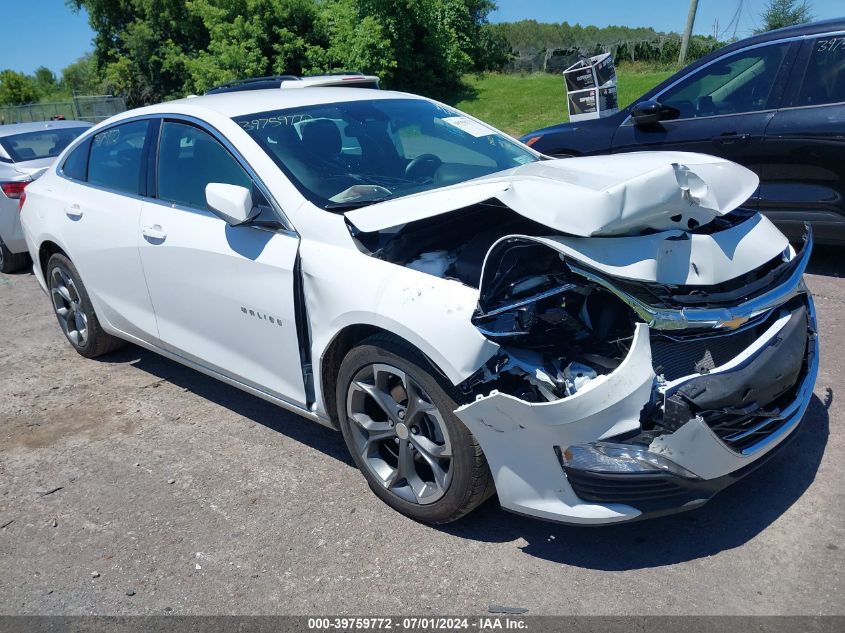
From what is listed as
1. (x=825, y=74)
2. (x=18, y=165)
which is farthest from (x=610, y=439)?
(x=18, y=165)

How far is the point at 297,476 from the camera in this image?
3811mm

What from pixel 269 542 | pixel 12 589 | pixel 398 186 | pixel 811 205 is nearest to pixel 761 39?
pixel 811 205

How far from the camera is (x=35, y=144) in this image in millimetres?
8875

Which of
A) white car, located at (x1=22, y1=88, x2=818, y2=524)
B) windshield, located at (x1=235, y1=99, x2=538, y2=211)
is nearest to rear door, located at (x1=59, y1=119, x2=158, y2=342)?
white car, located at (x1=22, y1=88, x2=818, y2=524)

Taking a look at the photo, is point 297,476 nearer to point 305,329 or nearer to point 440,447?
point 305,329

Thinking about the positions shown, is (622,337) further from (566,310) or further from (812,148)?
(812,148)

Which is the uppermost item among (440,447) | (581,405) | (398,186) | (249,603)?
(398,186)

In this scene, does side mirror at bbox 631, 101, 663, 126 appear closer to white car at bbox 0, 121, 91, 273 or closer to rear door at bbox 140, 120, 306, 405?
rear door at bbox 140, 120, 306, 405

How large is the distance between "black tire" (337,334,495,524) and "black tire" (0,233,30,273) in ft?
22.0

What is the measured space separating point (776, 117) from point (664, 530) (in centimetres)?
399

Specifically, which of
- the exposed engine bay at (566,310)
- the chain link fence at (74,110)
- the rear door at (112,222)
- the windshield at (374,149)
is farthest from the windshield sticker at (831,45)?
the chain link fence at (74,110)

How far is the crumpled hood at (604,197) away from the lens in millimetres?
2828

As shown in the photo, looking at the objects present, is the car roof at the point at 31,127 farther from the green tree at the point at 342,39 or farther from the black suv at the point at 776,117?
the green tree at the point at 342,39

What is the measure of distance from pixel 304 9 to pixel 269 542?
27346 mm
